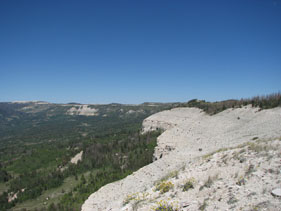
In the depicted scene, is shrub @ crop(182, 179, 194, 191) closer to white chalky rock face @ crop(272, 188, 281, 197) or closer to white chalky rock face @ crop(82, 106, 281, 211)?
white chalky rock face @ crop(272, 188, 281, 197)

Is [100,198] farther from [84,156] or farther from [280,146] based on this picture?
[84,156]

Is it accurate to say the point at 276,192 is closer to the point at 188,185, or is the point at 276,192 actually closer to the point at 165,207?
the point at 188,185

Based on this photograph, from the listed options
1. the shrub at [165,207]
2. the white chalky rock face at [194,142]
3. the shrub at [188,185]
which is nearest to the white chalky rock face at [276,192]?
the shrub at [188,185]

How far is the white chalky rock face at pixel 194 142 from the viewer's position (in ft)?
56.0

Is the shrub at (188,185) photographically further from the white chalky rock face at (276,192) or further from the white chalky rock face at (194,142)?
the white chalky rock face at (194,142)

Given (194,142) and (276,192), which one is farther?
(194,142)

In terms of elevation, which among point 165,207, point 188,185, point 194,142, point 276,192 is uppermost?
point 276,192

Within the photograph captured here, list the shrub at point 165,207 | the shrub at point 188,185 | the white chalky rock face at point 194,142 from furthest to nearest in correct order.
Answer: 1. the white chalky rock face at point 194,142
2. the shrub at point 188,185
3. the shrub at point 165,207

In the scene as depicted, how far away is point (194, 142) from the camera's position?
2467cm

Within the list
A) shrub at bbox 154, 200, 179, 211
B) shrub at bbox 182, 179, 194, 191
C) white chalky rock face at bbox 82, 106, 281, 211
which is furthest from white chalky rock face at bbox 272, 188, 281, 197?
white chalky rock face at bbox 82, 106, 281, 211

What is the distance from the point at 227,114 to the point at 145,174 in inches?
935

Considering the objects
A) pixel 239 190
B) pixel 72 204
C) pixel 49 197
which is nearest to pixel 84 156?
pixel 49 197

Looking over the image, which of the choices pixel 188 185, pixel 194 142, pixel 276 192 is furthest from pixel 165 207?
pixel 194 142

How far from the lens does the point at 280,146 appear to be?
397 inches
